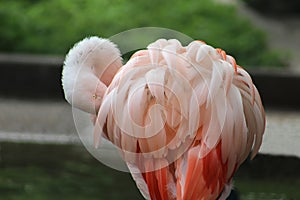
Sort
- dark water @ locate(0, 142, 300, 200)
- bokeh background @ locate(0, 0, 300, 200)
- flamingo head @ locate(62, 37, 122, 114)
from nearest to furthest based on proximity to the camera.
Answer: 1. flamingo head @ locate(62, 37, 122, 114)
2. dark water @ locate(0, 142, 300, 200)
3. bokeh background @ locate(0, 0, 300, 200)

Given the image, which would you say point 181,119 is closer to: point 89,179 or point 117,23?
point 89,179

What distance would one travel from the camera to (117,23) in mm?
8523

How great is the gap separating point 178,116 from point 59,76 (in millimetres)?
4535

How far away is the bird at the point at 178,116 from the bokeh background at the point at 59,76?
52.1 inches

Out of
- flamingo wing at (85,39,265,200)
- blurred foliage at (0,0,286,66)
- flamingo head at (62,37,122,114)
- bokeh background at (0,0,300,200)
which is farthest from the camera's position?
blurred foliage at (0,0,286,66)

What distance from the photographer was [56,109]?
24.5ft

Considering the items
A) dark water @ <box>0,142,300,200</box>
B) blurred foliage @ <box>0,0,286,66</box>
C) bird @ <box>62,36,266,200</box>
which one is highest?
bird @ <box>62,36,266,200</box>

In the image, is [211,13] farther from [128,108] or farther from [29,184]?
[128,108]

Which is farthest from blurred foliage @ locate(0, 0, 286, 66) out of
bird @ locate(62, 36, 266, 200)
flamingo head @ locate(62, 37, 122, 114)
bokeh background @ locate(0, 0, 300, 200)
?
bird @ locate(62, 36, 266, 200)

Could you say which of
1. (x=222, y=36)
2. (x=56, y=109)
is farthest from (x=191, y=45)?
(x=222, y=36)

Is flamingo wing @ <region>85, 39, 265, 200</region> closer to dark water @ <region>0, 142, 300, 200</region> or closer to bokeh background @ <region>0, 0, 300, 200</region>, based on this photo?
bokeh background @ <region>0, 0, 300, 200</region>

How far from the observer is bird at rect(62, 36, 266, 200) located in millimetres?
3289

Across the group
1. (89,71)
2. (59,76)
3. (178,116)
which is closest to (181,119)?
(178,116)

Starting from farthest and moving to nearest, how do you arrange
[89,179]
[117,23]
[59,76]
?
[117,23]
[59,76]
[89,179]
